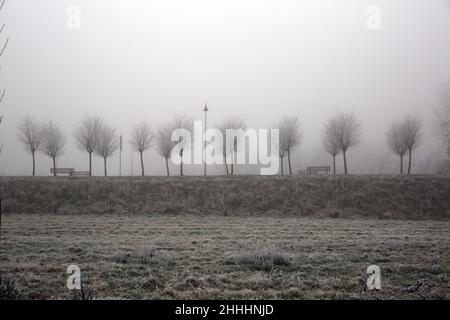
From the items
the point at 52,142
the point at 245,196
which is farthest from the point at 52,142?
the point at 245,196

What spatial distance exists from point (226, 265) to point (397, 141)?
5175 cm

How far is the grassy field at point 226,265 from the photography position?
311 inches

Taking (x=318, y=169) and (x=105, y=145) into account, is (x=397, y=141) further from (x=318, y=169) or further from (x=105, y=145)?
(x=105, y=145)

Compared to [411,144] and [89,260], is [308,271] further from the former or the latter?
[411,144]

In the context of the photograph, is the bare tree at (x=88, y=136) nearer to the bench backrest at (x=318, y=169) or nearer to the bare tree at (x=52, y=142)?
the bare tree at (x=52, y=142)

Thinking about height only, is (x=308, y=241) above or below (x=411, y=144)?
below

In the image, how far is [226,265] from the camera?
407 inches

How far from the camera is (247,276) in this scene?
909cm

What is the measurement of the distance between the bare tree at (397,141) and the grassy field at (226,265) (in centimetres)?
4174

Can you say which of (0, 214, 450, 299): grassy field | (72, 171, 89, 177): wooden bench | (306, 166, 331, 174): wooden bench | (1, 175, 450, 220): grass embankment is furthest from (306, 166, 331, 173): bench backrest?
(0, 214, 450, 299): grassy field

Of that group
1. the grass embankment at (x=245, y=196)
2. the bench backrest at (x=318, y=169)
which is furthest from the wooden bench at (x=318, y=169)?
the grass embankment at (x=245, y=196)

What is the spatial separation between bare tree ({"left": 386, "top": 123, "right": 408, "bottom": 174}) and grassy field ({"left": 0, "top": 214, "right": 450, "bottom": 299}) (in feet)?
137

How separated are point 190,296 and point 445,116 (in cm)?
4840

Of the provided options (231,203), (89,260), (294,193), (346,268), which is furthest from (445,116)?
(89,260)
